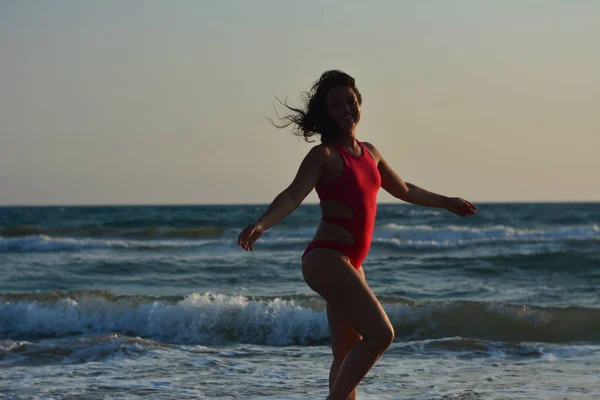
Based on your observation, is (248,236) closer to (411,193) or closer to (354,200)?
(354,200)

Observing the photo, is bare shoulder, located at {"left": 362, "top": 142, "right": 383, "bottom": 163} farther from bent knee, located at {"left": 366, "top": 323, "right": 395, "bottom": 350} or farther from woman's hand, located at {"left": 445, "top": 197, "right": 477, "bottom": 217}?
bent knee, located at {"left": 366, "top": 323, "right": 395, "bottom": 350}

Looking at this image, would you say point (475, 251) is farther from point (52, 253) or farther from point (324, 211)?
point (324, 211)

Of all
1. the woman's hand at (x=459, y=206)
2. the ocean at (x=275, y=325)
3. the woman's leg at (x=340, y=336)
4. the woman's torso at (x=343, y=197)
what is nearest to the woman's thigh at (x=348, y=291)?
the woman's torso at (x=343, y=197)

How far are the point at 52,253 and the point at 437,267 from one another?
1086 centimetres

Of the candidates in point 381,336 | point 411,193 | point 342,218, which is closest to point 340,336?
point 381,336

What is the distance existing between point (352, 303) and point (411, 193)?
811mm

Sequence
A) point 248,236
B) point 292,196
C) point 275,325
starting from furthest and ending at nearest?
1. point 275,325
2. point 292,196
3. point 248,236

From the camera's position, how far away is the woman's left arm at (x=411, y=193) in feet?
14.6

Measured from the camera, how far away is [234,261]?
773 inches

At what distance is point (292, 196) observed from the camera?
3.83 meters

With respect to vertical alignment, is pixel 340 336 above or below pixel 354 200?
A: below

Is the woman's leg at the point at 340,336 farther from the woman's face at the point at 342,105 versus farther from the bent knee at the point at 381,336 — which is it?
the woman's face at the point at 342,105

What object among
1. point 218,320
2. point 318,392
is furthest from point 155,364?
point 218,320

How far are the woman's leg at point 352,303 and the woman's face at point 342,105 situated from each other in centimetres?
61
